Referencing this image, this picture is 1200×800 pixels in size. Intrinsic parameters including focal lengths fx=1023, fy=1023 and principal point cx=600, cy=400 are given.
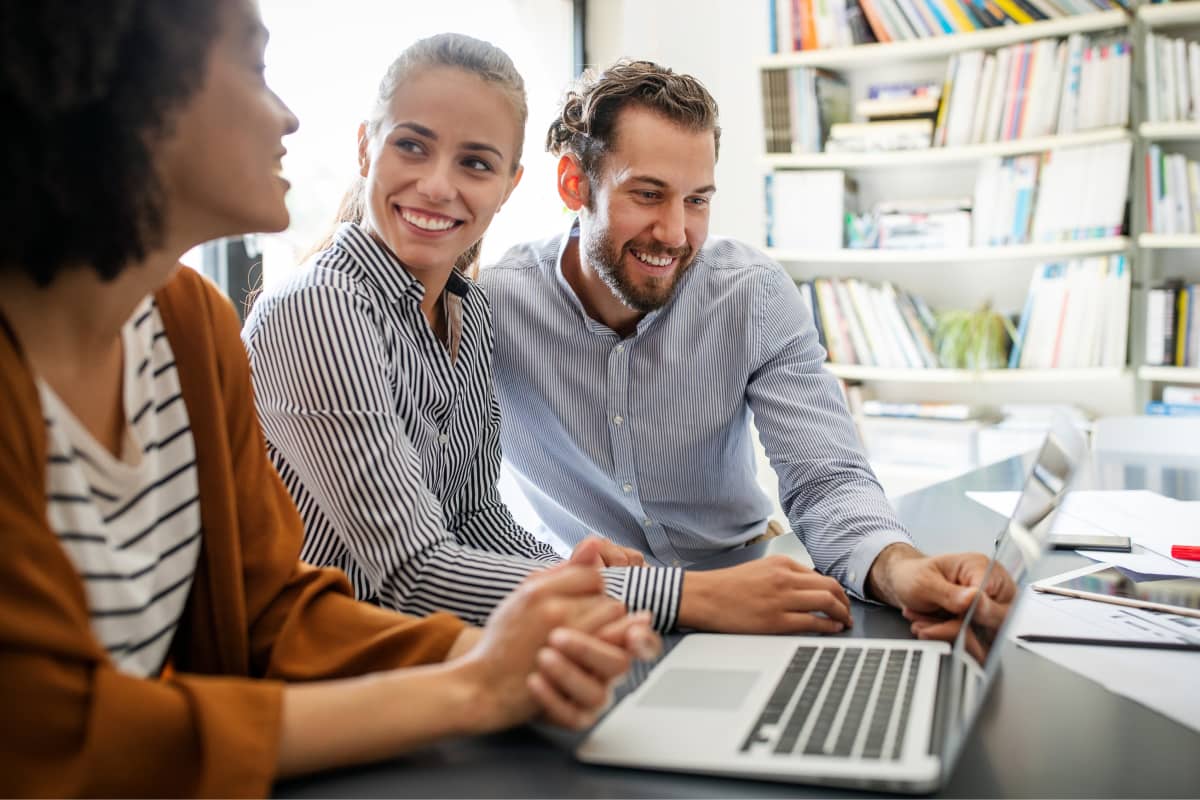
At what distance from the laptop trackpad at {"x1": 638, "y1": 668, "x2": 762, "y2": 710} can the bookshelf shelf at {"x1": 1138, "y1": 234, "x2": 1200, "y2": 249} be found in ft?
9.23

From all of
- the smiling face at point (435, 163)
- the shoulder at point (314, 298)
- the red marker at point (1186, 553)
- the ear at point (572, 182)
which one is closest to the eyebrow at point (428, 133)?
the smiling face at point (435, 163)

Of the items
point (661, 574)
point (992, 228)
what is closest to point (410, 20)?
point (992, 228)

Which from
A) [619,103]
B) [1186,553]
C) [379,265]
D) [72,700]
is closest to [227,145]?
[72,700]

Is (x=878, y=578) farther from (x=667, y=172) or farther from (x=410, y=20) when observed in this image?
(x=410, y=20)

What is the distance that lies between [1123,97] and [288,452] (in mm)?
2962

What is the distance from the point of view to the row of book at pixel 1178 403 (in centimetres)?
322

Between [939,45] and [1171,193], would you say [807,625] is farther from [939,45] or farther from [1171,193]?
[939,45]

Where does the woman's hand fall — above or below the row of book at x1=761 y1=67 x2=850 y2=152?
below

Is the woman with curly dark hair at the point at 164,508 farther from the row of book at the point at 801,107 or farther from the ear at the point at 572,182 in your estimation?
the row of book at the point at 801,107

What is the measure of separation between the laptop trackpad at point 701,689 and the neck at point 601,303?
1001 mm

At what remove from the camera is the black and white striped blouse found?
1.11 metres

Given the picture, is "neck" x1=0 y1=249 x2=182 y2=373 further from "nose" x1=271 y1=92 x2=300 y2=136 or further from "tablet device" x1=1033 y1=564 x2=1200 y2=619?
"tablet device" x1=1033 y1=564 x2=1200 y2=619

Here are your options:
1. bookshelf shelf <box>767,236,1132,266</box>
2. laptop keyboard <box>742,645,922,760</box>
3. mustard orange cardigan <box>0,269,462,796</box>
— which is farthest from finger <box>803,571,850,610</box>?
bookshelf shelf <box>767,236,1132,266</box>

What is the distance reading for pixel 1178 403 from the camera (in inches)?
128
